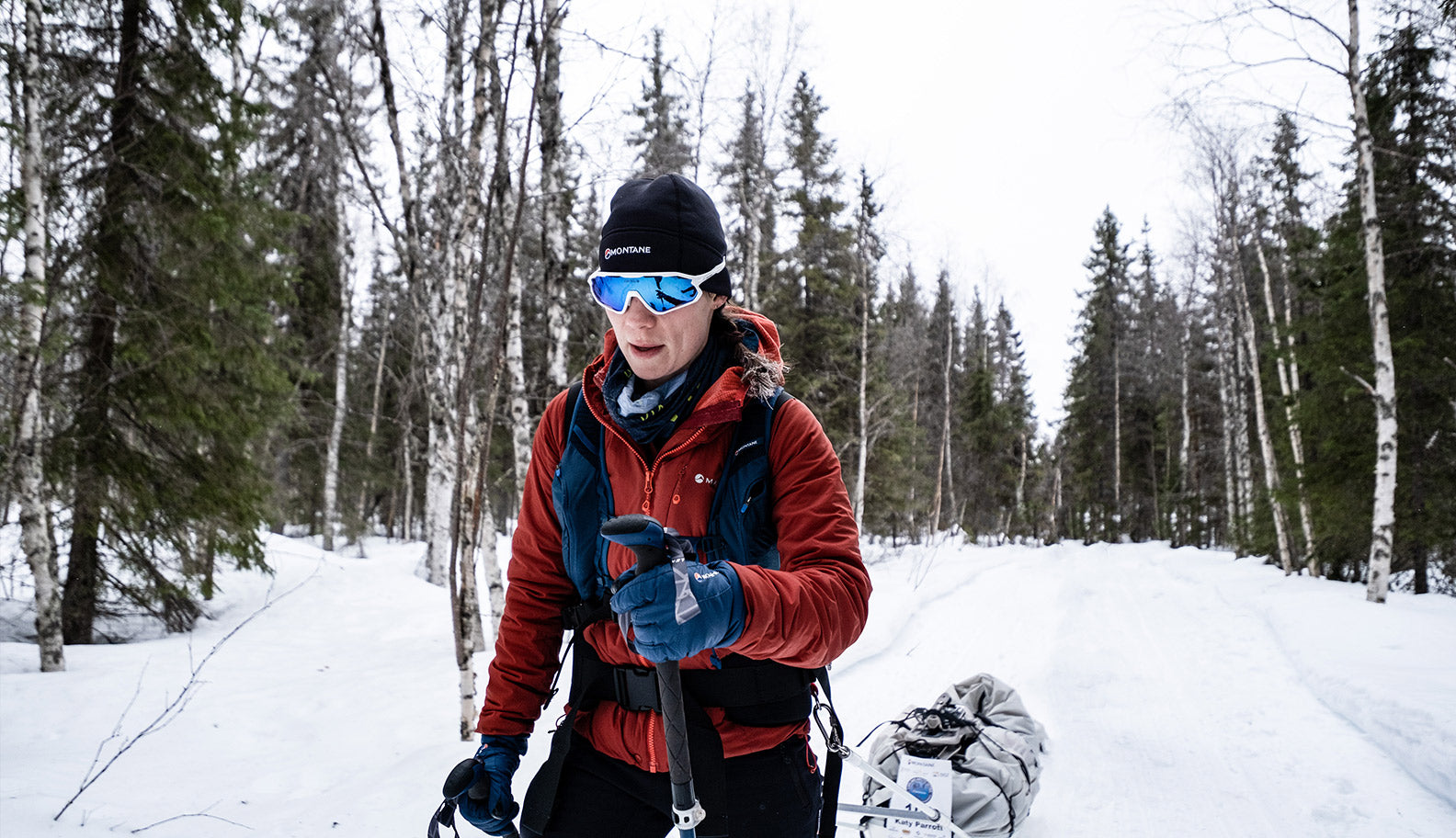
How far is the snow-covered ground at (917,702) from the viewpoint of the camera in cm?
393

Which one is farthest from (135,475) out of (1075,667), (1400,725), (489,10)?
(1400,725)

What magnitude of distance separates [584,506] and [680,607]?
20.9 inches

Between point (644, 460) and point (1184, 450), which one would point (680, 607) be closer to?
point (644, 460)

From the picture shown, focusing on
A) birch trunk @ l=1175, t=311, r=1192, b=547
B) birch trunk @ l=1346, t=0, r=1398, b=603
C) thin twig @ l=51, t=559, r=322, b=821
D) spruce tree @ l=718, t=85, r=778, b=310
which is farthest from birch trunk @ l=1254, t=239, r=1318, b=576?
thin twig @ l=51, t=559, r=322, b=821

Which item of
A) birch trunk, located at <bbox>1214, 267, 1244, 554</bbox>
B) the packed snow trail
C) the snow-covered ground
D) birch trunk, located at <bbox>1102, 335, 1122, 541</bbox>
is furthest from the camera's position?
birch trunk, located at <bbox>1102, 335, 1122, 541</bbox>

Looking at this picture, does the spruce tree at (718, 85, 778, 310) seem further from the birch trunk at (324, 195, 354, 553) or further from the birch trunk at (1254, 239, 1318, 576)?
the birch trunk at (1254, 239, 1318, 576)

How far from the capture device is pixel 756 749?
5.22 feet


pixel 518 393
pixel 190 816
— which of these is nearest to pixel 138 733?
pixel 190 816

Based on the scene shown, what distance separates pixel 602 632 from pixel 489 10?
19.5 ft

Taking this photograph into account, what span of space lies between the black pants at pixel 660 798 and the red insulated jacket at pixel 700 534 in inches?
1.5

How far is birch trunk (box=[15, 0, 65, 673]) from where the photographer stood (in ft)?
18.1

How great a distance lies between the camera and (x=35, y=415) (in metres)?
5.56

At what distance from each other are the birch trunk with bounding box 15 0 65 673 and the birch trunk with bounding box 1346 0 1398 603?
14007 mm

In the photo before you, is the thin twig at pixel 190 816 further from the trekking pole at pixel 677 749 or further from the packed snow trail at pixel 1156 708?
the packed snow trail at pixel 1156 708
